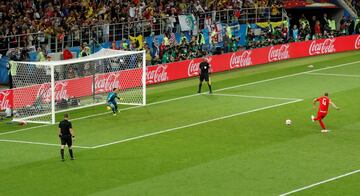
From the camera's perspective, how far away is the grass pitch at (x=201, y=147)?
2656cm

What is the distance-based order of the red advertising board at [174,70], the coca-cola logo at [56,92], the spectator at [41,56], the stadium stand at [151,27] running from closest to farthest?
1. the coca-cola logo at [56,92]
2. the red advertising board at [174,70]
3. the spectator at [41,56]
4. the stadium stand at [151,27]

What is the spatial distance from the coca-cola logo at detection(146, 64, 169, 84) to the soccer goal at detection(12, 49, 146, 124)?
127 inches

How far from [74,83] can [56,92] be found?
138 cm

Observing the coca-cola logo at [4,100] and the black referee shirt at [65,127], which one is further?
the coca-cola logo at [4,100]

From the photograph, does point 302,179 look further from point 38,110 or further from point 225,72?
point 225,72

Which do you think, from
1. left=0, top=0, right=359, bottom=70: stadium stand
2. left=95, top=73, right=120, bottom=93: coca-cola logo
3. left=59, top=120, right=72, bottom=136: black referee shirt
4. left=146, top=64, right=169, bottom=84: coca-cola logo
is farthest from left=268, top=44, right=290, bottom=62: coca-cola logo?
left=59, top=120, right=72, bottom=136: black referee shirt

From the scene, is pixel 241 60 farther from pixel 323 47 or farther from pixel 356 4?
pixel 356 4

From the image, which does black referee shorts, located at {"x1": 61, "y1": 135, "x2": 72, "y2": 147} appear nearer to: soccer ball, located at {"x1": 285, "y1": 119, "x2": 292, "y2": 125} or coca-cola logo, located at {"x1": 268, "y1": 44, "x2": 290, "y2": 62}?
soccer ball, located at {"x1": 285, "y1": 119, "x2": 292, "y2": 125}

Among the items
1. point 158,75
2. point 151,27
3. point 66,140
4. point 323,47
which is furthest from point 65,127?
point 323,47

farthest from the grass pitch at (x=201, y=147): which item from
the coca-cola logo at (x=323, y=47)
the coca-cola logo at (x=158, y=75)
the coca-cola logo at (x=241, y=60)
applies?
the coca-cola logo at (x=323, y=47)

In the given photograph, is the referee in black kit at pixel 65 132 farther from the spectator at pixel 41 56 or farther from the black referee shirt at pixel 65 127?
the spectator at pixel 41 56

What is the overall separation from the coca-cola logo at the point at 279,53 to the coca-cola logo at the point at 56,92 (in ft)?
65.1

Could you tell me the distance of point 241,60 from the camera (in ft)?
179

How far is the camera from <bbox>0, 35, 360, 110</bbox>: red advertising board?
39.3 m
